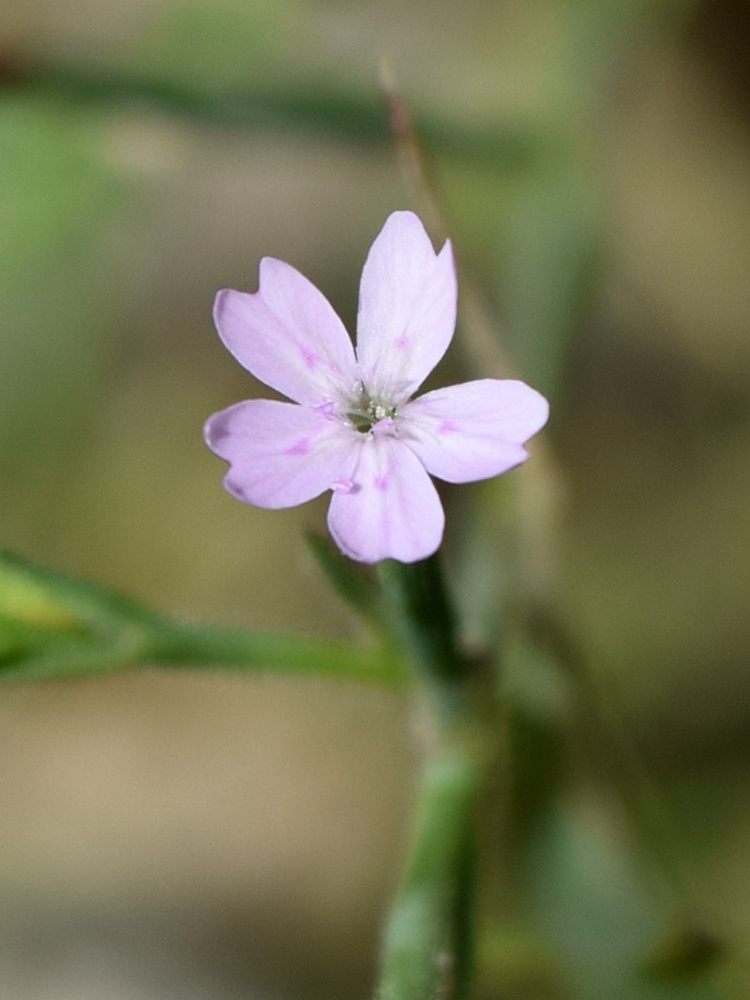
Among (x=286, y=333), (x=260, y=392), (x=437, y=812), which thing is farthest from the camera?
(x=260, y=392)

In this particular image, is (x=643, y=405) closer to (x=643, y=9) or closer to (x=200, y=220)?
(x=643, y=9)

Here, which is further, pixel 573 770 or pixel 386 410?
pixel 573 770

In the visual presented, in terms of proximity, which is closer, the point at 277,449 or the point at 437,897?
the point at 277,449

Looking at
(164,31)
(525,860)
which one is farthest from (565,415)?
(164,31)

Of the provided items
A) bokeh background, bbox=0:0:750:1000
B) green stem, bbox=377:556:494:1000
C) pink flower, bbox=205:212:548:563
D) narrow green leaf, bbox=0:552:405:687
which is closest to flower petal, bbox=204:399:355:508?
pink flower, bbox=205:212:548:563

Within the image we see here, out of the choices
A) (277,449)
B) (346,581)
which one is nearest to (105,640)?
(346,581)

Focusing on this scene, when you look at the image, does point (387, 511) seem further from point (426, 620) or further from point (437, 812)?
point (437, 812)

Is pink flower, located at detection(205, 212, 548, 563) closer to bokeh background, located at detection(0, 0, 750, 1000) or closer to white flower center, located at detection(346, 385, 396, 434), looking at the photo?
white flower center, located at detection(346, 385, 396, 434)
